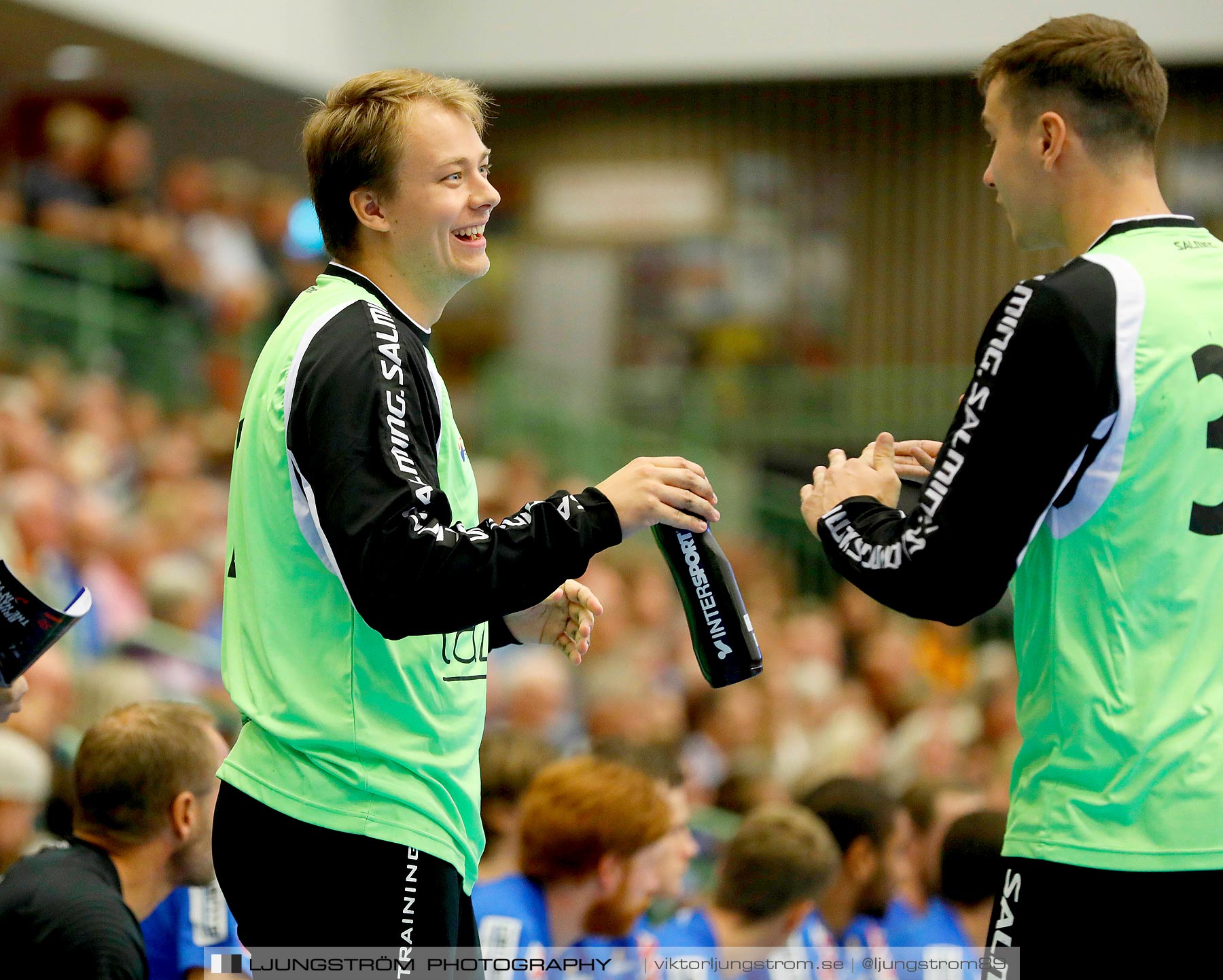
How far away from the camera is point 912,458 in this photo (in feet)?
8.38

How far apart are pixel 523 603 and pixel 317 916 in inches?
20.8

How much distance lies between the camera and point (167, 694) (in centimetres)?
559

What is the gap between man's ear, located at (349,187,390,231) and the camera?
2.39 metres

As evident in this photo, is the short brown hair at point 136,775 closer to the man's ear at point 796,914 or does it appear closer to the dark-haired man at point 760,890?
the dark-haired man at point 760,890

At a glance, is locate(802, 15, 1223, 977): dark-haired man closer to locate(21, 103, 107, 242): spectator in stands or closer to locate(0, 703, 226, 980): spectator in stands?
locate(0, 703, 226, 980): spectator in stands

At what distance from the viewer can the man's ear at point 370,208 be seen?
7.85 feet

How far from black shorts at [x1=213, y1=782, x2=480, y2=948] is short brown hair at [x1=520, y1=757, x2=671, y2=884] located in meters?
1.48

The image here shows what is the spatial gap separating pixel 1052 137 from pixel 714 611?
91 cm

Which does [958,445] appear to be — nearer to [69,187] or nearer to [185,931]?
[185,931]

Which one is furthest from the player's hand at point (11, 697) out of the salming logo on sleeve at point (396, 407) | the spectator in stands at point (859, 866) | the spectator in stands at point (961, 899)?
the spectator in stands at point (961, 899)

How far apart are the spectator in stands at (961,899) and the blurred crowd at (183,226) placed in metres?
6.46

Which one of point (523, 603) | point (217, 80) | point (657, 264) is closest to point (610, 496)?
point (523, 603)

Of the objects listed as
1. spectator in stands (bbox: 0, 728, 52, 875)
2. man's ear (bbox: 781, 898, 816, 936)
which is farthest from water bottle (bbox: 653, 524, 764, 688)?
spectator in stands (bbox: 0, 728, 52, 875)

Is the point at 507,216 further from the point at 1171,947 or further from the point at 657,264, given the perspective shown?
the point at 1171,947
